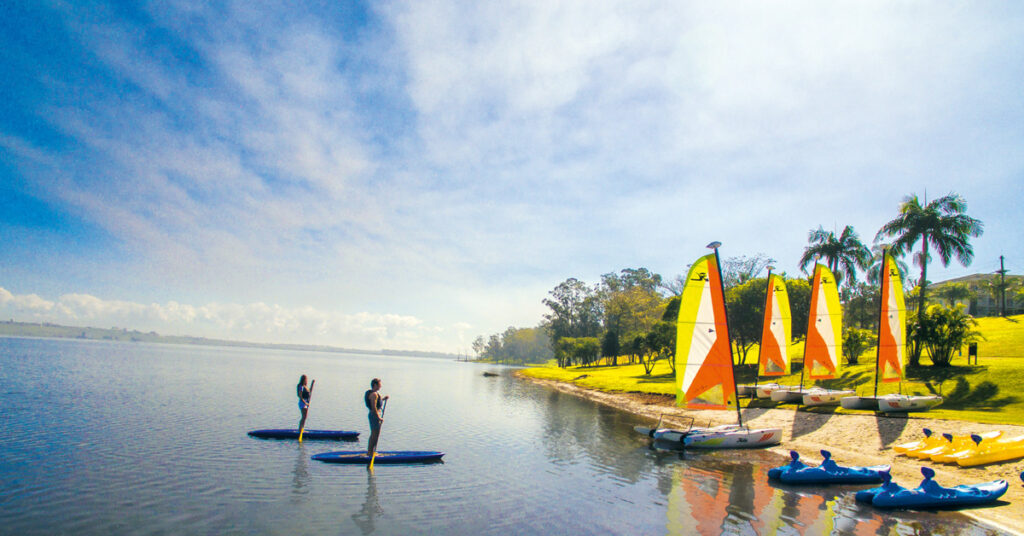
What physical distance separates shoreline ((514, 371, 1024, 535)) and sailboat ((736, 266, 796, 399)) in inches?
228

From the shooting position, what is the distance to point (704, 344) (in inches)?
1073

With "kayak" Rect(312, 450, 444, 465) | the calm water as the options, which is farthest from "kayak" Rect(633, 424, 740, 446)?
"kayak" Rect(312, 450, 444, 465)

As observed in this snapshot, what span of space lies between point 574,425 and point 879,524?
2223 centimetres

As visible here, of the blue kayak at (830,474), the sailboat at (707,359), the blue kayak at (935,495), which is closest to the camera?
the blue kayak at (935,495)

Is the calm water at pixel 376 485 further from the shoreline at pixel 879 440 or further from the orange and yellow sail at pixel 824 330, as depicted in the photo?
the orange and yellow sail at pixel 824 330

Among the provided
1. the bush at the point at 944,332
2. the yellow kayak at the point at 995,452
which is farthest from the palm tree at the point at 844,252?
the yellow kayak at the point at 995,452

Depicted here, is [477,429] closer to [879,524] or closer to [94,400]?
[879,524]

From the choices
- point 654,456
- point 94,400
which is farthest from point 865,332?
point 94,400

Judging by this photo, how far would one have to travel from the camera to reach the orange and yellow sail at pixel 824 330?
3725cm

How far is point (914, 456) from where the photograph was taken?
22.0m

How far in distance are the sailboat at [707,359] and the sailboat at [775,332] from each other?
45.5ft

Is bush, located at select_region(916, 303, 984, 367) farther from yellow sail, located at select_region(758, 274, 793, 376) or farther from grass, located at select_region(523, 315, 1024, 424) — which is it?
yellow sail, located at select_region(758, 274, 793, 376)

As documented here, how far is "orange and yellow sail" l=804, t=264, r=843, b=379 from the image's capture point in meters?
37.2

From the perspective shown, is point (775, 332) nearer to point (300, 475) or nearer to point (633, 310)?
point (300, 475)
